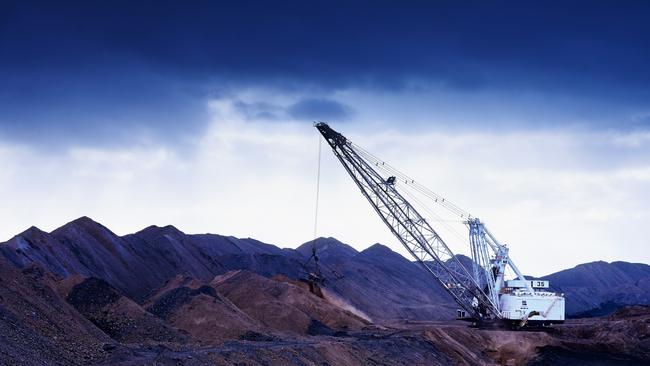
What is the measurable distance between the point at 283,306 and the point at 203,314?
371 inches

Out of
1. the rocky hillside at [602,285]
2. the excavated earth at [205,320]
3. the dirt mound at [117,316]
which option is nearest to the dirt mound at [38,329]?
the excavated earth at [205,320]

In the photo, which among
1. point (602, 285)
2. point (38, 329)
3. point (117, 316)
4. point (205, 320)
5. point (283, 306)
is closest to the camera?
point (38, 329)

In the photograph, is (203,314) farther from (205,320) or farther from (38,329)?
(38,329)

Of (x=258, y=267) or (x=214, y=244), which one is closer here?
(x=258, y=267)

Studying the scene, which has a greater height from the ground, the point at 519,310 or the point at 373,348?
the point at 519,310

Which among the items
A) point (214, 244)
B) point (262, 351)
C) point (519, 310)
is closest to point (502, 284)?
point (519, 310)

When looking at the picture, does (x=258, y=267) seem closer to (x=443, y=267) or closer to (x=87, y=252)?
(x=87, y=252)

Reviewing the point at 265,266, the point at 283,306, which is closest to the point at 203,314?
the point at 283,306

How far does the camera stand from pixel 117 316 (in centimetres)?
2838

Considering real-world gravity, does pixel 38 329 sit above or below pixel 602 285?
below

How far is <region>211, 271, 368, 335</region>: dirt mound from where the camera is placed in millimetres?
41434

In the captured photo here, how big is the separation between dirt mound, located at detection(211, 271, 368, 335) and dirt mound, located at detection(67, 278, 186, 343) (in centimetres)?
1219

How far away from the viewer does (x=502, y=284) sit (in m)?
50.3

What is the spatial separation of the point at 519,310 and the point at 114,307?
2882cm
